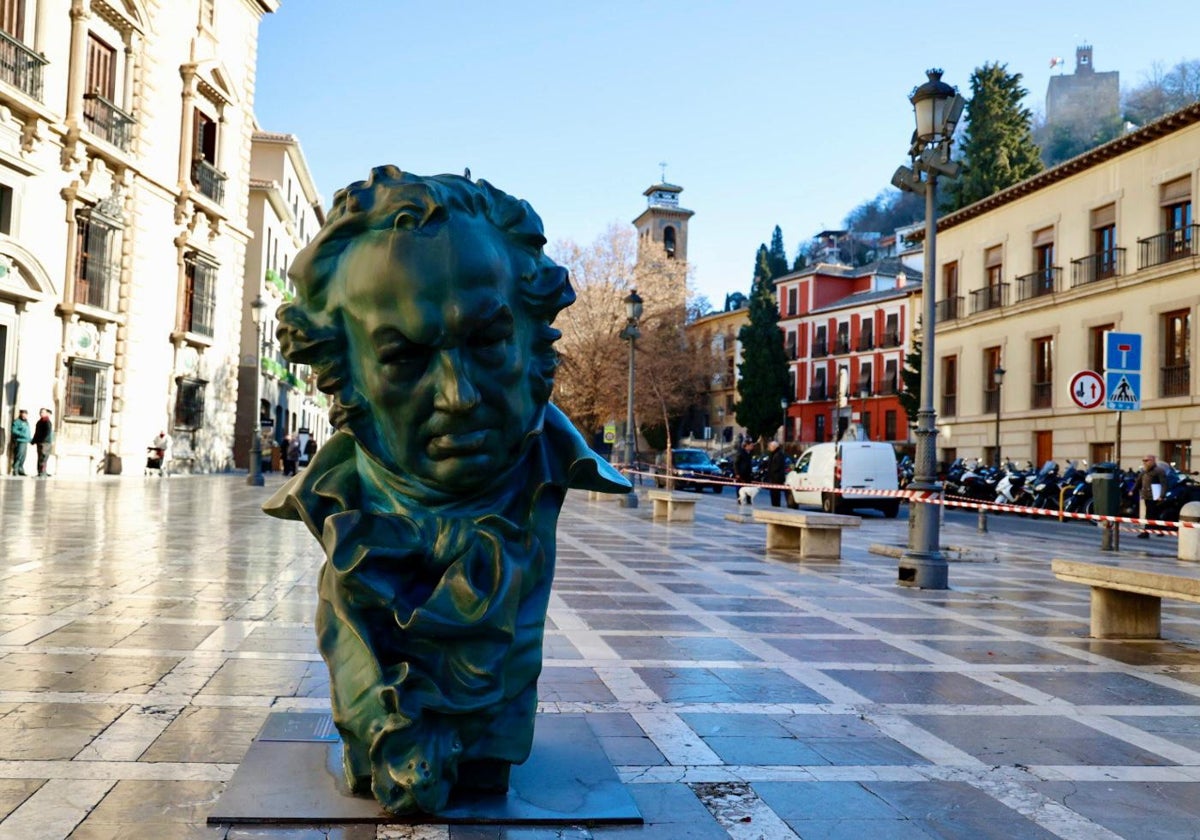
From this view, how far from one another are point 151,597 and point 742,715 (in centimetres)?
462

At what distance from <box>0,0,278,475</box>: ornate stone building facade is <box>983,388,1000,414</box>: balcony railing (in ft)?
81.7

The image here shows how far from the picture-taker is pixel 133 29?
25.5 m

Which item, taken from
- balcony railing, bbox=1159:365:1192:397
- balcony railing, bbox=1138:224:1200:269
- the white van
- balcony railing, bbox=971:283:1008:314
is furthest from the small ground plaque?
balcony railing, bbox=971:283:1008:314

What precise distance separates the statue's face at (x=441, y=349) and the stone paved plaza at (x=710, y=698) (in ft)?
3.49

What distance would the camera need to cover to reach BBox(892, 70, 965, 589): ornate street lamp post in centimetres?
973

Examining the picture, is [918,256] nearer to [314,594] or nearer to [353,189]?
[314,594]

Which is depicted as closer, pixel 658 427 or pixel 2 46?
pixel 2 46

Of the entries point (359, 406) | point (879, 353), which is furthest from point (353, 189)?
point (879, 353)

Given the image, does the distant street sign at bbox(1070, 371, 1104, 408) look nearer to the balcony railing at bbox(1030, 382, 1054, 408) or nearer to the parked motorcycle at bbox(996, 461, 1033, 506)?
the parked motorcycle at bbox(996, 461, 1033, 506)

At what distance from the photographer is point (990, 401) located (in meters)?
33.8

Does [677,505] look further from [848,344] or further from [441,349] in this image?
[848,344]

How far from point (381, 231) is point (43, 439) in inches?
875

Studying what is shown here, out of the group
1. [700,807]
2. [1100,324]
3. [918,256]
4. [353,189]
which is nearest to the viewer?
[353,189]

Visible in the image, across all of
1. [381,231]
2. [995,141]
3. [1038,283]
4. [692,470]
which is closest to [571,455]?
[381,231]
